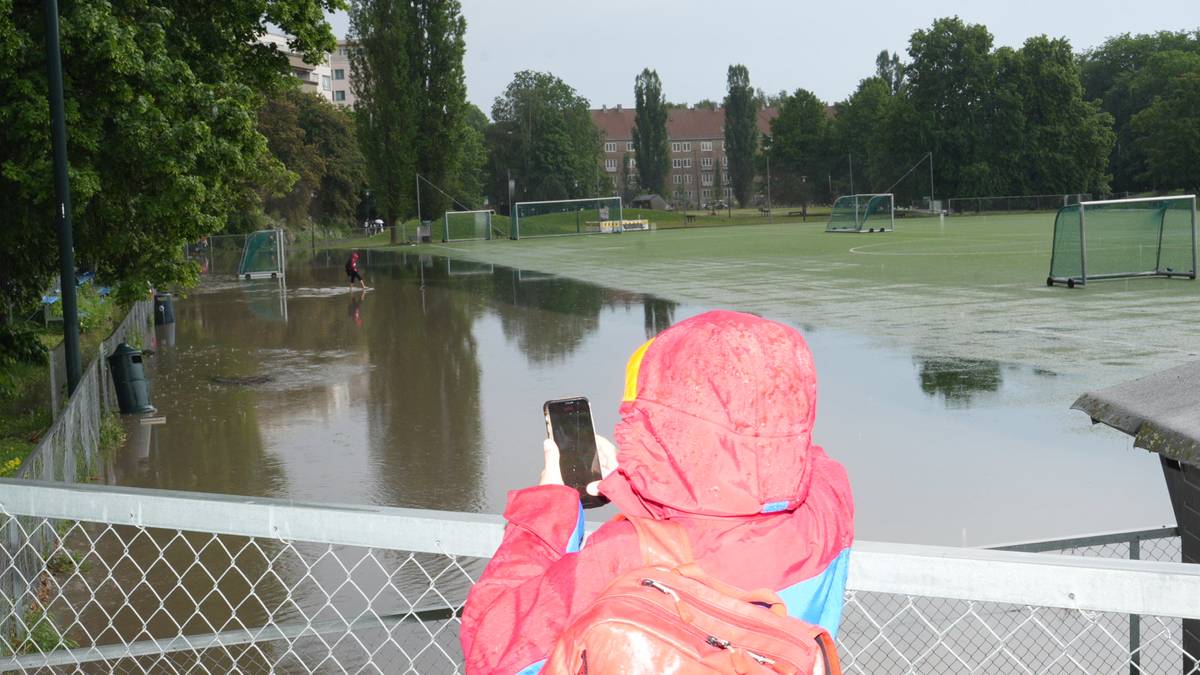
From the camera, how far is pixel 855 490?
10.1m

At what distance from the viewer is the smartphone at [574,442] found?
1.92m

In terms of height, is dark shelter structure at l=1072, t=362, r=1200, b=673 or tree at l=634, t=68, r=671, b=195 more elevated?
tree at l=634, t=68, r=671, b=195

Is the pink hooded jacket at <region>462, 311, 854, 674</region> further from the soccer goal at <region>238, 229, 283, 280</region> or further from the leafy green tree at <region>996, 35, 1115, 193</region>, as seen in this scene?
the leafy green tree at <region>996, 35, 1115, 193</region>

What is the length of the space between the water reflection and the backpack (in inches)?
500

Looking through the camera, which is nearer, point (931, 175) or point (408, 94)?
point (408, 94)

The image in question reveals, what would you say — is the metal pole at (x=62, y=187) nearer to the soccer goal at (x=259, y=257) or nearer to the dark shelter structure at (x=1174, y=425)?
the dark shelter structure at (x=1174, y=425)

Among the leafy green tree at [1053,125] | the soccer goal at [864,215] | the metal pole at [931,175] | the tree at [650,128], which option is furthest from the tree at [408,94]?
the tree at [650,128]

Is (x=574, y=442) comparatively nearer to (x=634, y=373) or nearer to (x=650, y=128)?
(x=634, y=373)

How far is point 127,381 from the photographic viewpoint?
1475cm

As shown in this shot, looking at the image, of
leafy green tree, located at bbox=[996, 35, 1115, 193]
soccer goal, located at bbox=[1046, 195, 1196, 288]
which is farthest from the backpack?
leafy green tree, located at bbox=[996, 35, 1115, 193]

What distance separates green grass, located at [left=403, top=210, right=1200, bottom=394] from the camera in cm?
1736

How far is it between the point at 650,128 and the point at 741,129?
1116 cm

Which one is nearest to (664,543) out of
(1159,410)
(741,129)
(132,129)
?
(1159,410)

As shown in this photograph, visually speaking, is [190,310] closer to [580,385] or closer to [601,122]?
[580,385]
